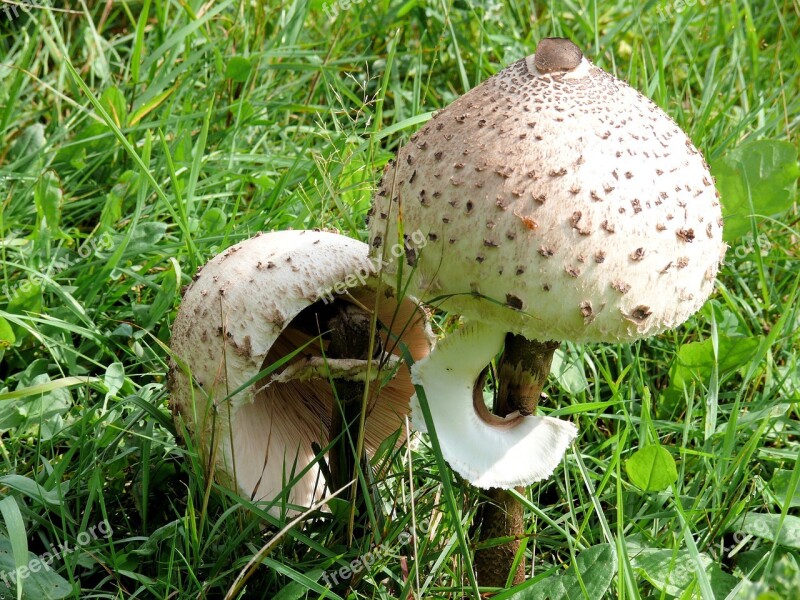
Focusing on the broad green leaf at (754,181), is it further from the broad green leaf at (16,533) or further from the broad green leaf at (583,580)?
the broad green leaf at (16,533)

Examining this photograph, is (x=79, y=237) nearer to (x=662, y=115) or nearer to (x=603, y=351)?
(x=603, y=351)

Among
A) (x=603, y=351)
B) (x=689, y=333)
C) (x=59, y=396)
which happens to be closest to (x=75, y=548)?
(x=59, y=396)

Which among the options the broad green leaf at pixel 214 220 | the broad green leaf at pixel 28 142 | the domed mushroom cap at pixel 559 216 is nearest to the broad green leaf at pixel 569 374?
the domed mushroom cap at pixel 559 216

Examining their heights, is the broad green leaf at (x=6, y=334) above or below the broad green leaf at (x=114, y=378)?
above

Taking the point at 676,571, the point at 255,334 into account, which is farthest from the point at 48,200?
the point at 676,571

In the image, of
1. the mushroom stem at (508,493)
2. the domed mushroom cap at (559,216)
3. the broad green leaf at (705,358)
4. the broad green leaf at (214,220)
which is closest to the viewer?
the domed mushroom cap at (559,216)

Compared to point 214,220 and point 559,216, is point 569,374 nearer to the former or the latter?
point 559,216

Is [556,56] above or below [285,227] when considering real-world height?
above
